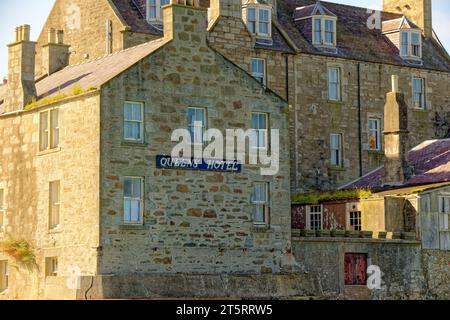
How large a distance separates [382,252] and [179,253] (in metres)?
10.8

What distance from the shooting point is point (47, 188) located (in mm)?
48344

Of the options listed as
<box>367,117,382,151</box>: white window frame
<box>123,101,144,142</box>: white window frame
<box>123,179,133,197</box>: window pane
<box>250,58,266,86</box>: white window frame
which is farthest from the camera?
<box>367,117,382,151</box>: white window frame

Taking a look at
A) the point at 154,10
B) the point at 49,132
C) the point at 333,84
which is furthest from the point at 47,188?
the point at 333,84

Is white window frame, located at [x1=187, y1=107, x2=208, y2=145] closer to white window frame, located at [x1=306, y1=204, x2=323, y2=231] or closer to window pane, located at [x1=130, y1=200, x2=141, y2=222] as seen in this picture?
window pane, located at [x1=130, y1=200, x2=141, y2=222]

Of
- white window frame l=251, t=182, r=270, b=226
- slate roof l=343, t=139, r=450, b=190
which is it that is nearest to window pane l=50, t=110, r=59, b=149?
white window frame l=251, t=182, r=270, b=226

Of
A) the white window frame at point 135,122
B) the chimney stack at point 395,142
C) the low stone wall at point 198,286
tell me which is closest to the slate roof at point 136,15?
the chimney stack at point 395,142

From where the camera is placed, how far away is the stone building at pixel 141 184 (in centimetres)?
4569

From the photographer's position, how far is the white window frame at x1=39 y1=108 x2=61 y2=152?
48.4 metres

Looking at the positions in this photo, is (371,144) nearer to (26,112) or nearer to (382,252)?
(382,252)

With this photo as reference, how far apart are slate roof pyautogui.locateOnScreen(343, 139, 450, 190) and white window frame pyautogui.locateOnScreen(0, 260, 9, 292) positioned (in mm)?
17732

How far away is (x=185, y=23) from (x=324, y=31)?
20.1 meters
